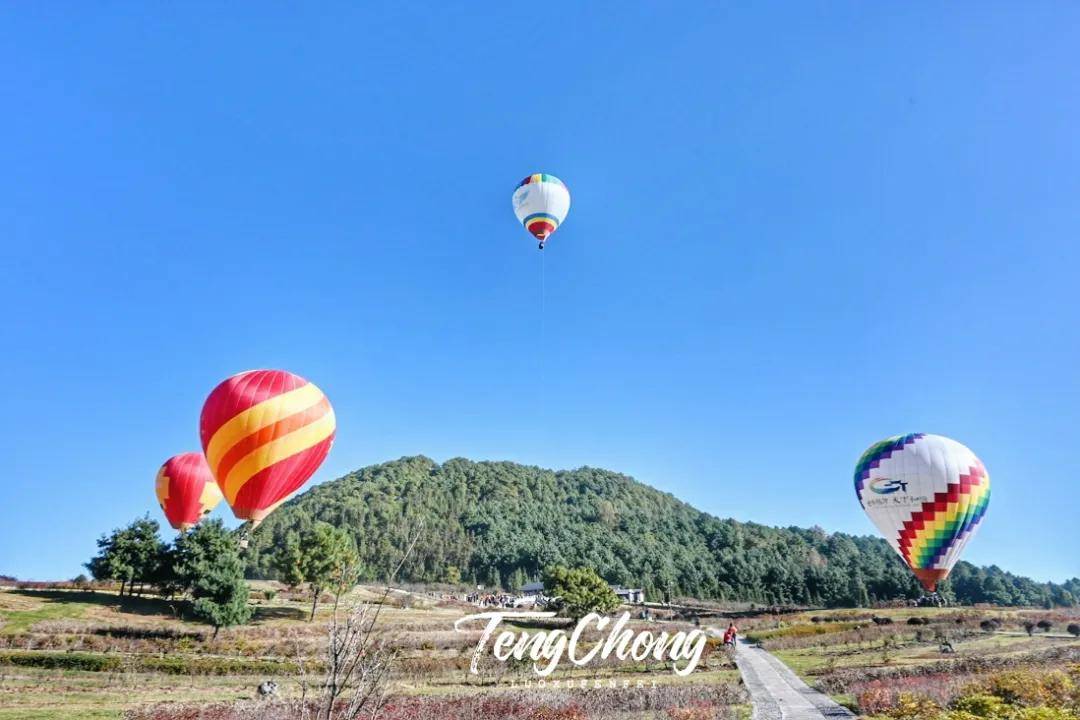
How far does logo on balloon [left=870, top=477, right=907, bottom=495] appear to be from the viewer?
29.6m

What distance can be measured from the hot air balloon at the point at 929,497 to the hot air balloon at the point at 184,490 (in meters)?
43.3

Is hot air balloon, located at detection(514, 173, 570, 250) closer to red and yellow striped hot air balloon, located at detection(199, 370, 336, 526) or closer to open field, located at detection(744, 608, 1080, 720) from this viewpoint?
red and yellow striped hot air balloon, located at detection(199, 370, 336, 526)

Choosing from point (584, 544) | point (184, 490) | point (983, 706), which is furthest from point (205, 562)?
A: point (584, 544)

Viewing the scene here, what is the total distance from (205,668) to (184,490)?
21.5 metres

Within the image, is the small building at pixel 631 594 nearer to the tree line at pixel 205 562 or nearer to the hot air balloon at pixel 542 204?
the tree line at pixel 205 562

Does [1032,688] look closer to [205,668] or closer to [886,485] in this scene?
[886,485]

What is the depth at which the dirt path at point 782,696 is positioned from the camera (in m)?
16.9

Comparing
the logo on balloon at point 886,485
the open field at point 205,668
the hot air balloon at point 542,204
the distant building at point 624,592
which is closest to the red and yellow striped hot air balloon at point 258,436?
the open field at point 205,668

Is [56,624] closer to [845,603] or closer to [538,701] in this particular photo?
[538,701]

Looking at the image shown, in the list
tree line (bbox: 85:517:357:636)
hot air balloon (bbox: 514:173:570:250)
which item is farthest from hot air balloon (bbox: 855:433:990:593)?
tree line (bbox: 85:517:357:636)

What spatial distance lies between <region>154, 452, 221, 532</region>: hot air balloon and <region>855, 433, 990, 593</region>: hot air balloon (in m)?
43.3

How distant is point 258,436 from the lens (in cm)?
1814

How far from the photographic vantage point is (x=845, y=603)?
303 feet

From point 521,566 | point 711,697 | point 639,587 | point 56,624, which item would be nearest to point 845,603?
point 639,587
